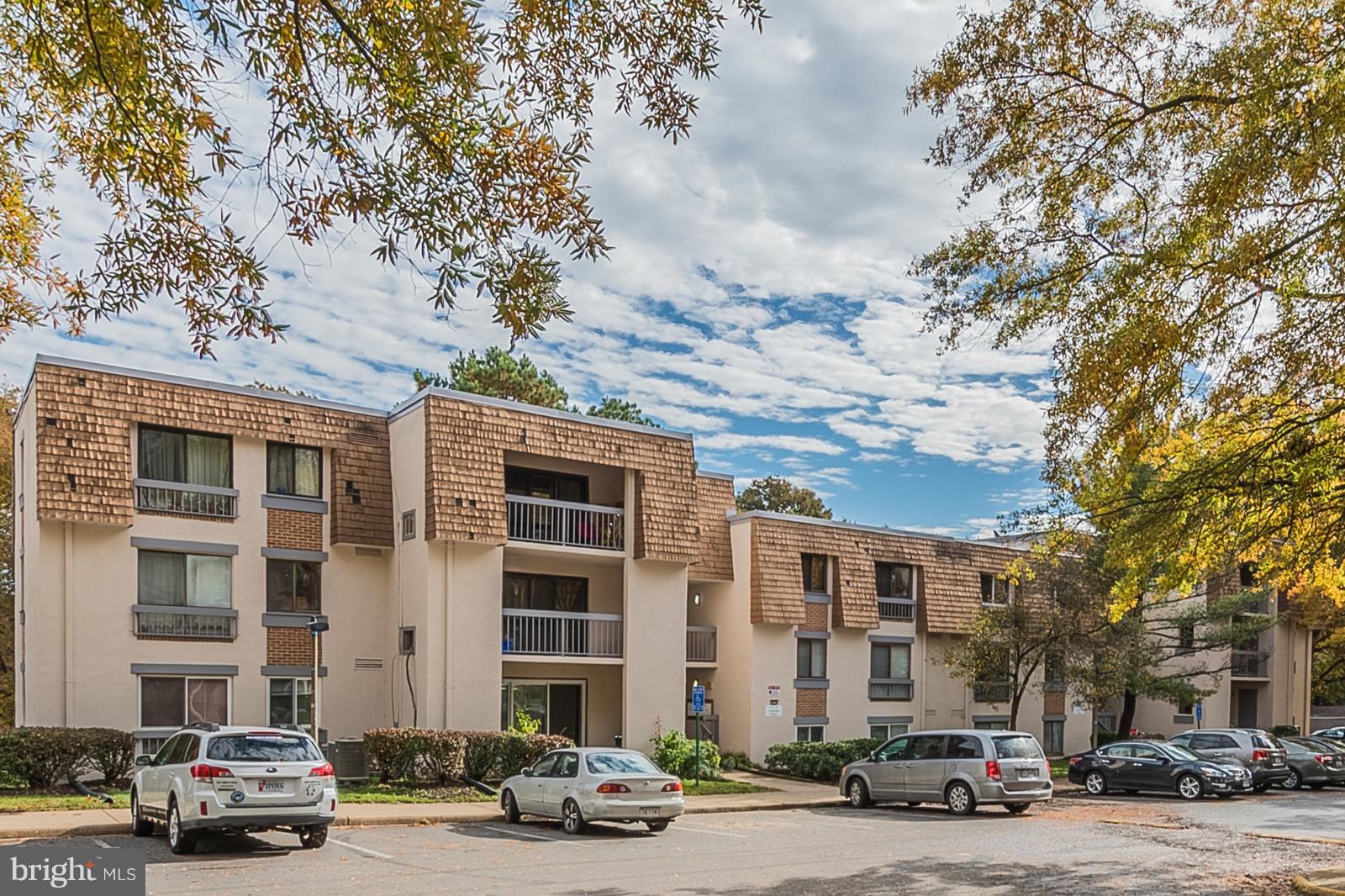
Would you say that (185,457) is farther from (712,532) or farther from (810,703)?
(810,703)

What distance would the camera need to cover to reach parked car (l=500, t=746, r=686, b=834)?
60.7 feet

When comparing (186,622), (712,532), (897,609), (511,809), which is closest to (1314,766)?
(897,609)

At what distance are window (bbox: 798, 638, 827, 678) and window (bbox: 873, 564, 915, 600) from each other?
3.07m

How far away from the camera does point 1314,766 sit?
31.1 meters

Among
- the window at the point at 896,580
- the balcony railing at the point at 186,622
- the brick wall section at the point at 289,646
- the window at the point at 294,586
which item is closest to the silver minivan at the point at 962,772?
the brick wall section at the point at 289,646

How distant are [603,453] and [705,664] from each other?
7.60 metres

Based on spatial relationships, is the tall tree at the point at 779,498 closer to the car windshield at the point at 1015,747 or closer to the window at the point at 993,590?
the window at the point at 993,590

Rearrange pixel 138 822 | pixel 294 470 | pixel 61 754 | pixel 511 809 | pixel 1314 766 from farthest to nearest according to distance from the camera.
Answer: pixel 1314 766, pixel 294 470, pixel 61 754, pixel 511 809, pixel 138 822

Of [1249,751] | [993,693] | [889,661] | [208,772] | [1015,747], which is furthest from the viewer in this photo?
[993,693]

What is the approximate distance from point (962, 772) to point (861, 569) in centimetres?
1261

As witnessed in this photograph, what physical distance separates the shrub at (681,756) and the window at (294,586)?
8116mm

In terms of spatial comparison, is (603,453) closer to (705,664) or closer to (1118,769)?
(705,664)

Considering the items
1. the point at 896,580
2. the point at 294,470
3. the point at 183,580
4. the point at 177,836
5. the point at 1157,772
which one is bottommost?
the point at 1157,772

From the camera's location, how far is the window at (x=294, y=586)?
25.6 metres
